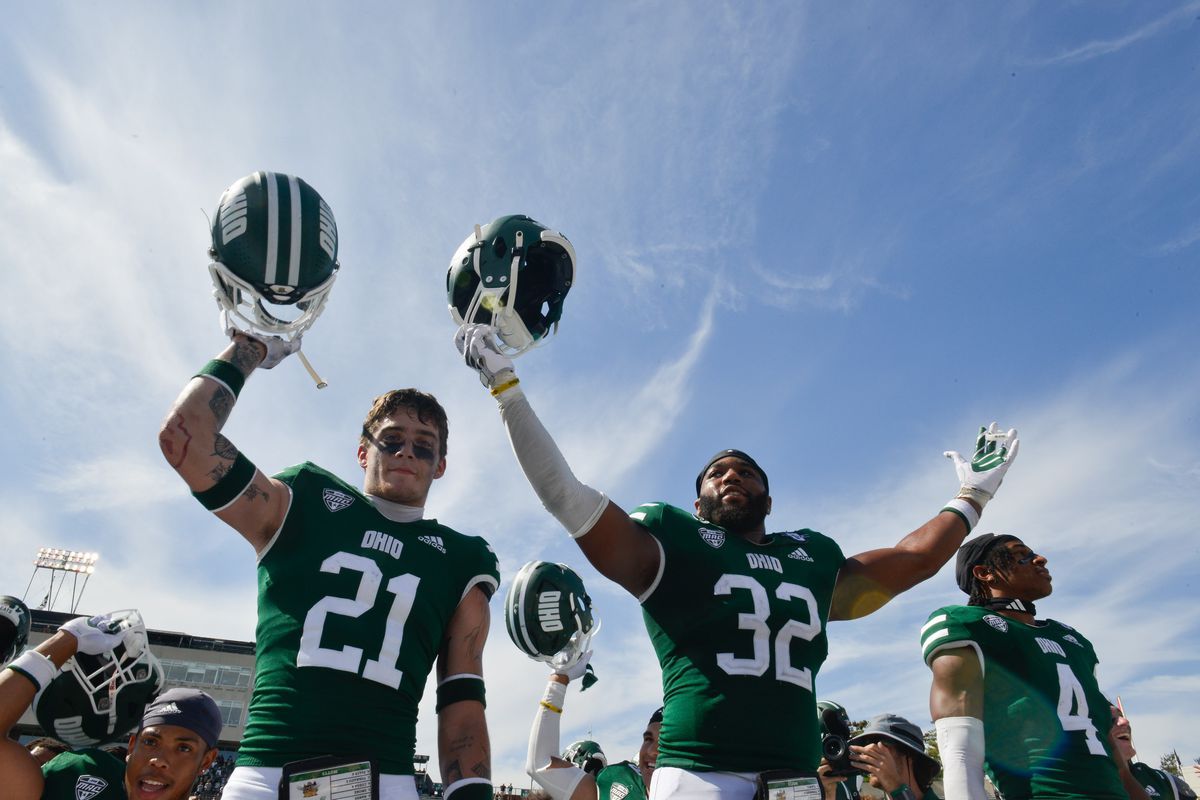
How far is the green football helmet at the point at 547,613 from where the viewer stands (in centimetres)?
462

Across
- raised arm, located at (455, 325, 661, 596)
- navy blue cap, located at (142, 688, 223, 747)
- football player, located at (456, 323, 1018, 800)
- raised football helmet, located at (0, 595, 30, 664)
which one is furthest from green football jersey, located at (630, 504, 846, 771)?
raised football helmet, located at (0, 595, 30, 664)

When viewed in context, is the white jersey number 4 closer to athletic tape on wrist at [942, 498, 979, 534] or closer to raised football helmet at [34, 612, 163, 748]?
athletic tape on wrist at [942, 498, 979, 534]

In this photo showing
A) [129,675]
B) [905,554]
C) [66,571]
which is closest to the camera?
[129,675]

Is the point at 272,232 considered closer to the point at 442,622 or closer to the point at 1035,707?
the point at 442,622

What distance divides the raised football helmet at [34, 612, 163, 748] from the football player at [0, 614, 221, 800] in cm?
4

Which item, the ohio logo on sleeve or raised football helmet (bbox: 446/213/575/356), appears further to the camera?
the ohio logo on sleeve

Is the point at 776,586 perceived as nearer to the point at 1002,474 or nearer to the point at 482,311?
the point at 482,311

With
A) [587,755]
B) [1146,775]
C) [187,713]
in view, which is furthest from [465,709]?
[1146,775]

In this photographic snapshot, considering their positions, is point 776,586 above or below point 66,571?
below

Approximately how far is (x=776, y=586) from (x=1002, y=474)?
2.17m

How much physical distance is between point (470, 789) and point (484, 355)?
177cm

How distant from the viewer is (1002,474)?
5.09m

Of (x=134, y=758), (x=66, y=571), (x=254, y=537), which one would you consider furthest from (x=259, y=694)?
(x=66, y=571)

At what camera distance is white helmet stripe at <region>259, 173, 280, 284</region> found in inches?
139
